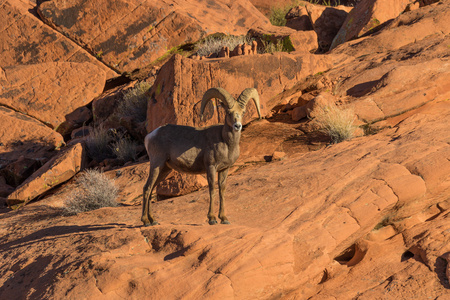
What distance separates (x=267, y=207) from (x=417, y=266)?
232 cm

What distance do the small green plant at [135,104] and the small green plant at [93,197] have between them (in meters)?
4.38

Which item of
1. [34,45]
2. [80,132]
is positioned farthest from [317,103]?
[34,45]

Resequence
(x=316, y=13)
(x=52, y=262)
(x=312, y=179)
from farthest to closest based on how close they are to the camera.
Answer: (x=316, y=13), (x=312, y=179), (x=52, y=262)

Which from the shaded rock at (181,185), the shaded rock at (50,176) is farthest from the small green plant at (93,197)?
the shaded rock at (50,176)

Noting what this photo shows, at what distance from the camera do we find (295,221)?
22.3 feet

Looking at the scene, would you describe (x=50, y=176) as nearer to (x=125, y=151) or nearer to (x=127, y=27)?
(x=125, y=151)

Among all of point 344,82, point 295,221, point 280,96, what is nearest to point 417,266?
point 295,221

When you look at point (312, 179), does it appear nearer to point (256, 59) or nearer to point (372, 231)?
point (372, 231)

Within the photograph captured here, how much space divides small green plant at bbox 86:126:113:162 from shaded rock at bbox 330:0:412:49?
9144 millimetres

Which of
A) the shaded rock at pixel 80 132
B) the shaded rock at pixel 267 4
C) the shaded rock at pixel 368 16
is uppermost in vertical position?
the shaded rock at pixel 267 4

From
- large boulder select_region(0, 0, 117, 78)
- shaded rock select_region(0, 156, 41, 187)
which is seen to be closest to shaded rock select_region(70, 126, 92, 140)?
shaded rock select_region(0, 156, 41, 187)

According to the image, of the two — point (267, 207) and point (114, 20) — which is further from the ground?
point (114, 20)

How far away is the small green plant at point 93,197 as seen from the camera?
9.46 m

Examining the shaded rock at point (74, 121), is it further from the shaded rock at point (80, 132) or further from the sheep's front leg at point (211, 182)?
the sheep's front leg at point (211, 182)
